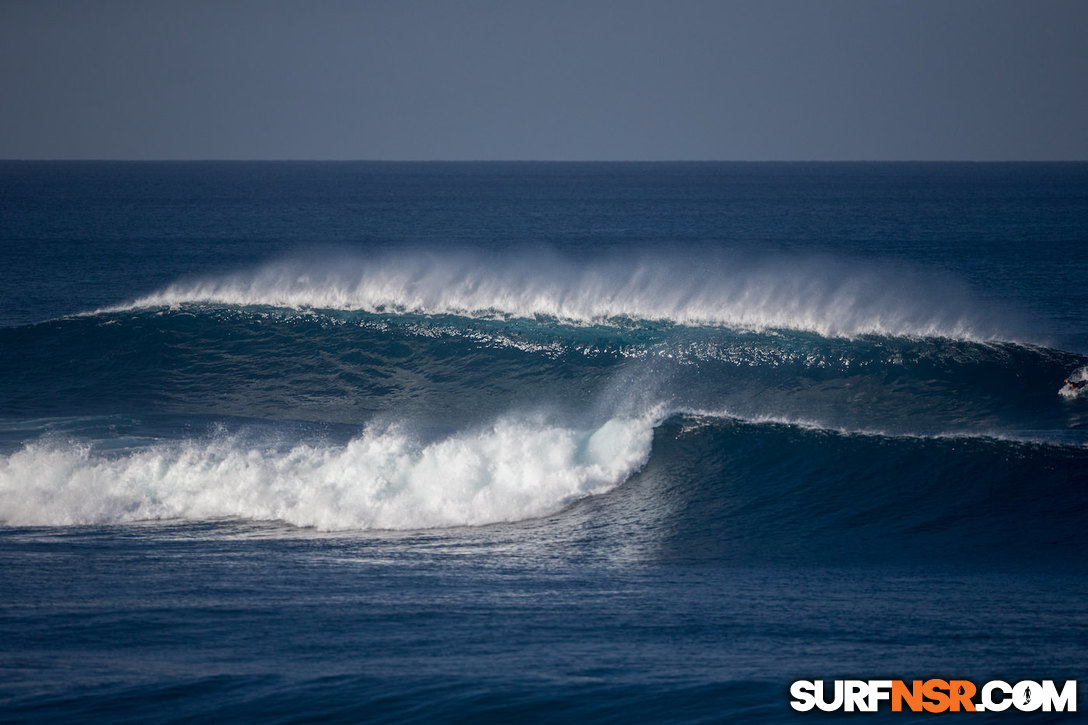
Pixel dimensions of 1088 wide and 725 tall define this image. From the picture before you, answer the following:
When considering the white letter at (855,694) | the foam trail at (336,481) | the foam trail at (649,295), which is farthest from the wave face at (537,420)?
the white letter at (855,694)

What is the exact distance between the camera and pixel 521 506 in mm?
12297

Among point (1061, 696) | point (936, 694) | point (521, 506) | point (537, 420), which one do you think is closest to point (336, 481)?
point (521, 506)

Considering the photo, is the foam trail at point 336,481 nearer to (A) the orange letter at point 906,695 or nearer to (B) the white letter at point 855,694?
(B) the white letter at point 855,694

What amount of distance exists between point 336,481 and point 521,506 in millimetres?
2358

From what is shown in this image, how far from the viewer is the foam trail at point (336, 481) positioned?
12.1 meters

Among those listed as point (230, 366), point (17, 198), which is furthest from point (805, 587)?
point (17, 198)

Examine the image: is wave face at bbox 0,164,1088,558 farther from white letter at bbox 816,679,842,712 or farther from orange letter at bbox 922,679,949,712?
white letter at bbox 816,679,842,712

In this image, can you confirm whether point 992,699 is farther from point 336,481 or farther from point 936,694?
point 336,481

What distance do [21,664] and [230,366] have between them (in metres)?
13.4

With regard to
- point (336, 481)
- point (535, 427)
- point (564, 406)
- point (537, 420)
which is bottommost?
point (336, 481)

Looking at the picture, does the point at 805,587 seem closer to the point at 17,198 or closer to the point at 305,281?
the point at 305,281

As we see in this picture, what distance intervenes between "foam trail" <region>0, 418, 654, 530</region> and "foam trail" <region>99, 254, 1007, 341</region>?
28.1ft

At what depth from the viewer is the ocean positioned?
7.58 meters

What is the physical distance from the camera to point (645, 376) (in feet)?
63.6
